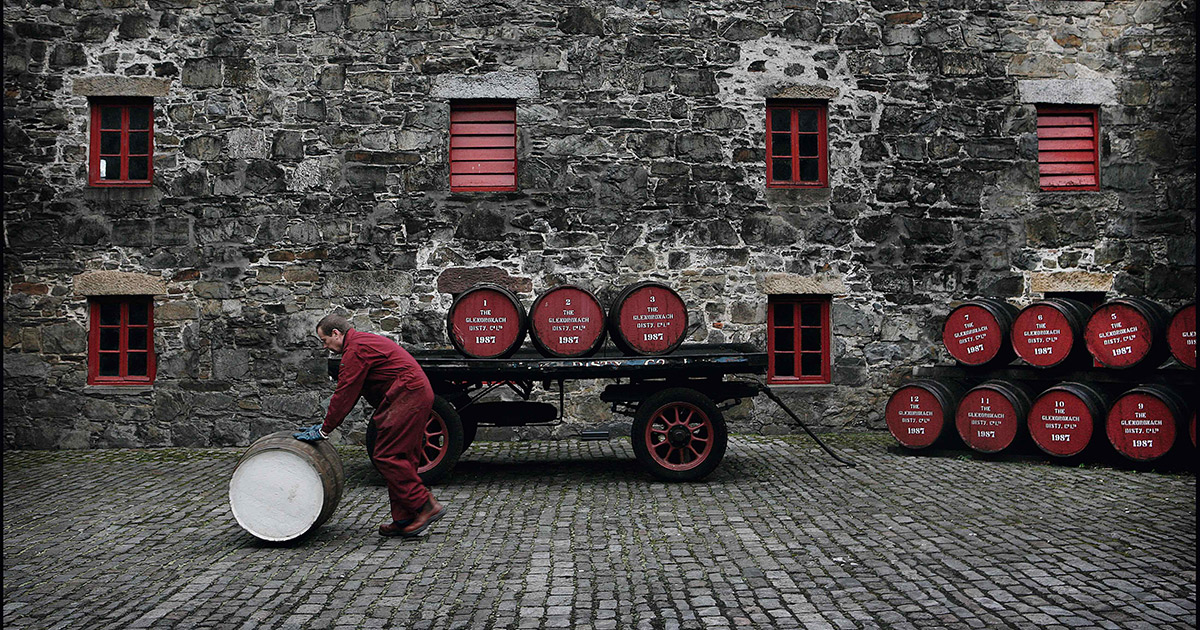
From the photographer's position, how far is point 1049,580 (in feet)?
15.9

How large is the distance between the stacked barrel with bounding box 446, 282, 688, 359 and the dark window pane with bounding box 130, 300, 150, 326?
4.97m

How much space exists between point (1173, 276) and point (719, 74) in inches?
245

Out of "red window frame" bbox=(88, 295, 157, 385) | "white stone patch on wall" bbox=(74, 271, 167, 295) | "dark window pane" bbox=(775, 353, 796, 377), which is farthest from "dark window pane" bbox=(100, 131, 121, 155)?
"dark window pane" bbox=(775, 353, 796, 377)

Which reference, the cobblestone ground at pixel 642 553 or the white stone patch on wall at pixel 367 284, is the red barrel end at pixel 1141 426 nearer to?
the cobblestone ground at pixel 642 553

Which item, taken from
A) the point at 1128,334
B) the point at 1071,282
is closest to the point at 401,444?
the point at 1128,334

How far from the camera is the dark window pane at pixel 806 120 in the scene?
11.0 meters

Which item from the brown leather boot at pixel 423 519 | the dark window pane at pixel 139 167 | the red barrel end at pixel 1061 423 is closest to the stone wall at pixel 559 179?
the dark window pane at pixel 139 167

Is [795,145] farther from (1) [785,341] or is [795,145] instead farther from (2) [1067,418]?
(2) [1067,418]

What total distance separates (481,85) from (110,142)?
14.9 ft

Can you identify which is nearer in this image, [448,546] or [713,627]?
[713,627]

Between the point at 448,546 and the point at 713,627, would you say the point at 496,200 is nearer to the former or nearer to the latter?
the point at 448,546

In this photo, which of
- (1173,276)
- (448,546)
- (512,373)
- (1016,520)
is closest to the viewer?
(448,546)

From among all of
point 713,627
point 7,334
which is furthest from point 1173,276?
point 7,334

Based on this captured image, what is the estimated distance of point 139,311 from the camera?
10461 millimetres
